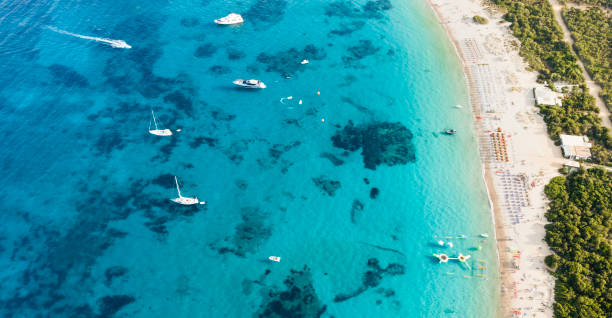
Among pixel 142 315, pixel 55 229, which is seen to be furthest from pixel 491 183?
pixel 55 229

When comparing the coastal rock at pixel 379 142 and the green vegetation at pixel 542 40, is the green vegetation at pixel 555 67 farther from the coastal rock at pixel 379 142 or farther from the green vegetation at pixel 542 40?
the coastal rock at pixel 379 142

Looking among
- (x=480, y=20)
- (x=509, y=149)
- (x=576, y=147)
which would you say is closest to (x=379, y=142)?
(x=509, y=149)

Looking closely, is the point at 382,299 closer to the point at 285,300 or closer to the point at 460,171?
the point at 285,300

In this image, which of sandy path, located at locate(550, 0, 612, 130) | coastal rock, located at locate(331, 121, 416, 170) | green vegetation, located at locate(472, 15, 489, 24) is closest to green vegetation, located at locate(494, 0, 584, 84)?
sandy path, located at locate(550, 0, 612, 130)

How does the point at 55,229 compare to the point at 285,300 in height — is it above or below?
above

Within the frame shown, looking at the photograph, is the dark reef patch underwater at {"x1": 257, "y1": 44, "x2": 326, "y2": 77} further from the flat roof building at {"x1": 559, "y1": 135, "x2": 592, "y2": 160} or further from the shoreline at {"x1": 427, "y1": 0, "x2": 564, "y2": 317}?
the flat roof building at {"x1": 559, "y1": 135, "x2": 592, "y2": 160}

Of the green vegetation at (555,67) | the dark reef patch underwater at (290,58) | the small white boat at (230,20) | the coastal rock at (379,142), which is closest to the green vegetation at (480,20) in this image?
the green vegetation at (555,67)

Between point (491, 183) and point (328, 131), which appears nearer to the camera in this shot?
point (491, 183)
